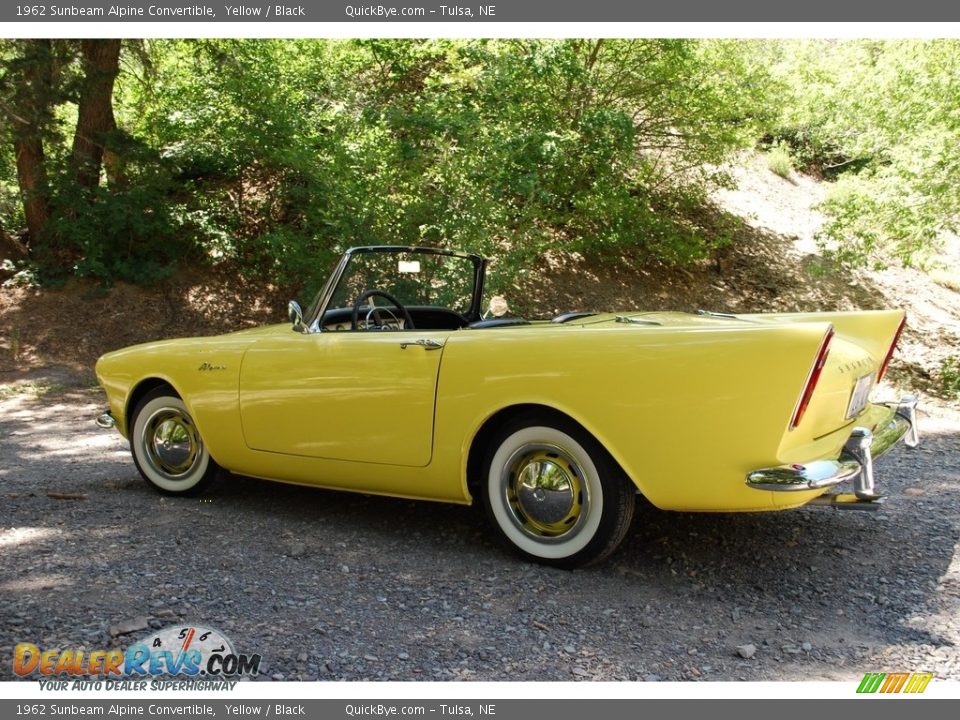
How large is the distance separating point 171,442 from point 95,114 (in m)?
9.75

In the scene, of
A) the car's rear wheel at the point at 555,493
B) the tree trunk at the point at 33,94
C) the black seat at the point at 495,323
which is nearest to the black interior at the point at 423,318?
the black seat at the point at 495,323

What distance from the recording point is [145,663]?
2803mm

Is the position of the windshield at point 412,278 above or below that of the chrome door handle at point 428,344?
above

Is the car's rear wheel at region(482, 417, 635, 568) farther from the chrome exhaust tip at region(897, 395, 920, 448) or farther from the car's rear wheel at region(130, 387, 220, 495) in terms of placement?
the car's rear wheel at region(130, 387, 220, 495)

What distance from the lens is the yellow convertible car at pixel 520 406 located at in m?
3.11

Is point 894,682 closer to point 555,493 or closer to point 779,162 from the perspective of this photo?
point 555,493

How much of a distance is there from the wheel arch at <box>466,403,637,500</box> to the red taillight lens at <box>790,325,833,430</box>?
0.67 metres

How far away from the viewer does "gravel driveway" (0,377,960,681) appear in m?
2.89

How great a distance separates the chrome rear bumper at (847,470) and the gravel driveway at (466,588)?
513mm

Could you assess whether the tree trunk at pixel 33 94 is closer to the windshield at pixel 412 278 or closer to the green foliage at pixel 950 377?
the windshield at pixel 412 278

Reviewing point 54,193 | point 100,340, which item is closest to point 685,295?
point 100,340

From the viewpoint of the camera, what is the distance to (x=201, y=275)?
542 inches

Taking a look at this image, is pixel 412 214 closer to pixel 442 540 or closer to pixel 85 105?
pixel 85 105

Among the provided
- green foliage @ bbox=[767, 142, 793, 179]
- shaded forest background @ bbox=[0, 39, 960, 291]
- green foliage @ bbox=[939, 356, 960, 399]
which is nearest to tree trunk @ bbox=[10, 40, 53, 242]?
shaded forest background @ bbox=[0, 39, 960, 291]
